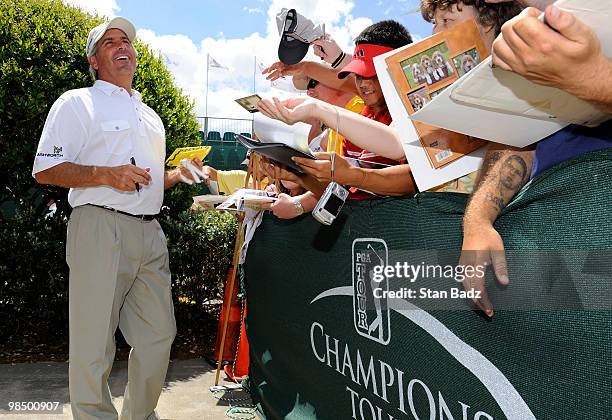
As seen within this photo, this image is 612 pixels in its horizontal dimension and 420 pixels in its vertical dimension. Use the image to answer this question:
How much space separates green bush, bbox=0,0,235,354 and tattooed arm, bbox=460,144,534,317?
4.04 meters

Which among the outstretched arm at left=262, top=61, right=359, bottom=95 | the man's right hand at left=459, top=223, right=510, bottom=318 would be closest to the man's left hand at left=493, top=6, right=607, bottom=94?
the man's right hand at left=459, top=223, right=510, bottom=318

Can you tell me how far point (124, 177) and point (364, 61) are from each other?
1.45 meters

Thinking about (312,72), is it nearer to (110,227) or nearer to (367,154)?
(367,154)

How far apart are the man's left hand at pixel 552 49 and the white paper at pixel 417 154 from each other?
0.76 meters

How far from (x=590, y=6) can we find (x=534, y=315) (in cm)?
77

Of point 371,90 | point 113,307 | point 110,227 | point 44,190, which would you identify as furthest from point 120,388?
point 371,90

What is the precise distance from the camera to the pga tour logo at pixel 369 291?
81.1 inches

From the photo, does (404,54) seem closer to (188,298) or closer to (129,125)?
(129,125)

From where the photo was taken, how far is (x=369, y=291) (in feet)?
7.09

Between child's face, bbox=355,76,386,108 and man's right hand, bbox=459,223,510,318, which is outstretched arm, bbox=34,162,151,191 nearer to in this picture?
child's face, bbox=355,76,386,108

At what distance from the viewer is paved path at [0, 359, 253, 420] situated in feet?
12.1

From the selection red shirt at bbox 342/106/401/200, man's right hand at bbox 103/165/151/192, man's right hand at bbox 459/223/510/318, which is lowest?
man's right hand at bbox 459/223/510/318

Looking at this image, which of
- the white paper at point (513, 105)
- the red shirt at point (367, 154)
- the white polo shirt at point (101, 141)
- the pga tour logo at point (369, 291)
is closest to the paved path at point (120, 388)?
the white polo shirt at point (101, 141)

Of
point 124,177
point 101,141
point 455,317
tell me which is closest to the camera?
point 455,317
